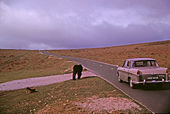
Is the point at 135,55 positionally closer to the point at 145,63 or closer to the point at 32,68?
the point at 32,68

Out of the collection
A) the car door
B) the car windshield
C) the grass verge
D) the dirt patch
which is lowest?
the grass verge

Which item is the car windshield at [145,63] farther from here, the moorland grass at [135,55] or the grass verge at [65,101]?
the moorland grass at [135,55]

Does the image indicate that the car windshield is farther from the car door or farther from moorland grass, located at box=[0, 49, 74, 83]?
moorland grass, located at box=[0, 49, 74, 83]

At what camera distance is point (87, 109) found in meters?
6.15

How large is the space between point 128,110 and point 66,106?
7.49ft

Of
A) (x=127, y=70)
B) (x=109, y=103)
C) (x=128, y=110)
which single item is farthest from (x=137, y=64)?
(x=128, y=110)

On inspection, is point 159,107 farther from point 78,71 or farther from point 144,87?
point 78,71

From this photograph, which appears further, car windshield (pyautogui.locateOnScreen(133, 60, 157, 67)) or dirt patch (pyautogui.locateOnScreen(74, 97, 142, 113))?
car windshield (pyautogui.locateOnScreen(133, 60, 157, 67))

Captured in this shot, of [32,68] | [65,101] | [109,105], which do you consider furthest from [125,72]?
[32,68]

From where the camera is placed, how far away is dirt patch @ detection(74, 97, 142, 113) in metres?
5.99

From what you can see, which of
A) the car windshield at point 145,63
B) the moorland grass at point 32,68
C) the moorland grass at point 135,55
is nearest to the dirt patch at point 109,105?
the car windshield at point 145,63

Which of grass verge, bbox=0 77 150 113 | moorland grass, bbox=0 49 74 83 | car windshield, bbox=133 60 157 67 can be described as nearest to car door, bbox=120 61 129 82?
car windshield, bbox=133 60 157 67

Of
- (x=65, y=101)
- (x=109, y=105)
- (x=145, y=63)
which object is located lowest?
(x=65, y=101)

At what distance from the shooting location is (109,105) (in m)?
6.45
